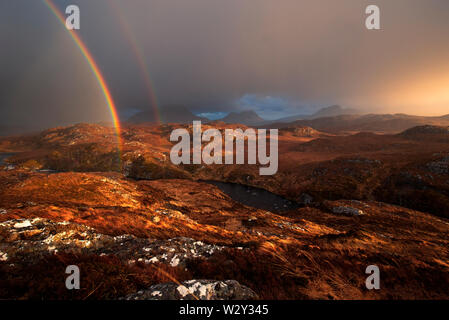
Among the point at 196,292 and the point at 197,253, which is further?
the point at 197,253

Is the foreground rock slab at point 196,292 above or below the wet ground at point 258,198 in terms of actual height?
above

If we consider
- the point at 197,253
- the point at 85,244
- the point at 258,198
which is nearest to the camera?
the point at 85,244

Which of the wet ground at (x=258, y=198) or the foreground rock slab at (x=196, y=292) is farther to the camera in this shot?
the wet ground at (x=258, y=198)

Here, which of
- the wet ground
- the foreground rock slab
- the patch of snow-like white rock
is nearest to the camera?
the foreground rock slab

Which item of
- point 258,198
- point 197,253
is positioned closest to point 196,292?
point 197,253

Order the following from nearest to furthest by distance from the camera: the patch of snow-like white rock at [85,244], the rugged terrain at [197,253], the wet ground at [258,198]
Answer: the rugged terrain at [197,253] → the patch of snow-like white rock at [85,244] → the wet ground at [258,198]

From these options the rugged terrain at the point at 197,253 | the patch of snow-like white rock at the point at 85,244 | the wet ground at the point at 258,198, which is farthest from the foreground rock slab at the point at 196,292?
the wet ground at the point at 258,198

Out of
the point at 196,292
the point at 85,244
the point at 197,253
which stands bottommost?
the point at 197,253

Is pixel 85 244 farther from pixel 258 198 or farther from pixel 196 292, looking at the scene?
pixel 258 198

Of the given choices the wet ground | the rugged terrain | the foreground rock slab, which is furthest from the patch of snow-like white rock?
the wet ground

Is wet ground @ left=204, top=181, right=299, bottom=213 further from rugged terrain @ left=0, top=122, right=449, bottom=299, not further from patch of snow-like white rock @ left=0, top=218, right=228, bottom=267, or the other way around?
patch of snow-like white rock @ left=0, top=218, right=228, bottom=267

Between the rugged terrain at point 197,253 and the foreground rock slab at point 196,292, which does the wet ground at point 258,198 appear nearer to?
the rugged terrain at point 197,253

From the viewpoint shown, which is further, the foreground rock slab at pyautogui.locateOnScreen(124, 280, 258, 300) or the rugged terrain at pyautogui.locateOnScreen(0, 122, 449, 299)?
the rugged terrain at pyautogui.locateOnScreen(0, 122, 449, 299)

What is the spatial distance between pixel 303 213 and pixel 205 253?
30.6 metres
